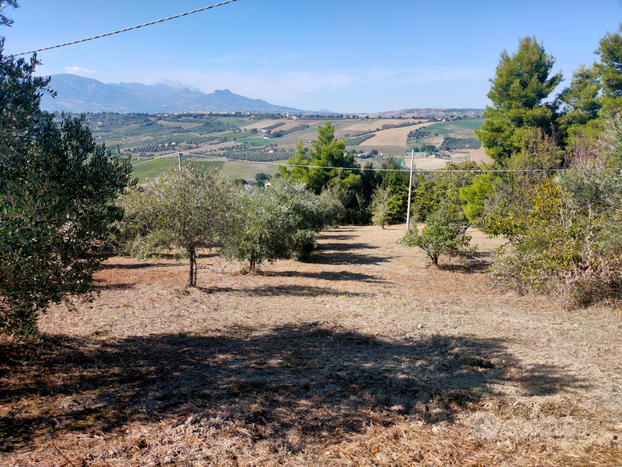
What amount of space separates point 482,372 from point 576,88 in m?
32.0

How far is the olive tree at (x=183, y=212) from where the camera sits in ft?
30.6

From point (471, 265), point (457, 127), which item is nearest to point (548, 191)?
point (471, 265)

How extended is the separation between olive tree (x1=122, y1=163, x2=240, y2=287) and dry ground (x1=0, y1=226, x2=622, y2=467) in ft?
5.37

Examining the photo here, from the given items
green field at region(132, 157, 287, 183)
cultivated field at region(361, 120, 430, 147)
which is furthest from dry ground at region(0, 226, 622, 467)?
cultivated field at region(361, 120, 430, 147)

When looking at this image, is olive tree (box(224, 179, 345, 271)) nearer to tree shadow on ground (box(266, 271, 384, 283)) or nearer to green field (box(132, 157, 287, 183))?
tree shadow on ground (box(266, 271, 384, 283))

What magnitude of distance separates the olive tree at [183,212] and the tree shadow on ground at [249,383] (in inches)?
138

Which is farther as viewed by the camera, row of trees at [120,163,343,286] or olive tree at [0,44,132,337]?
row of trees at [120,163,343,286]

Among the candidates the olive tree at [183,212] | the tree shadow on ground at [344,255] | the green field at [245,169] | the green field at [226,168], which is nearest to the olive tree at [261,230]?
the olive tree at [183,212]

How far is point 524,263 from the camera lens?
387 inches

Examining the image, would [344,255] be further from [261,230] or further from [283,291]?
[283,291]

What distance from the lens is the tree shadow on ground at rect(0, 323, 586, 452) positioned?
371 cm

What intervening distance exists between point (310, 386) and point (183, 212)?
20.7 feet

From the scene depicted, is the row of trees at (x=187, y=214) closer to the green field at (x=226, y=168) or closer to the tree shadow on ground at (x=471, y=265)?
the tree shadow on ground at (x=471, y=265)

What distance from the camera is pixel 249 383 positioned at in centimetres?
472
